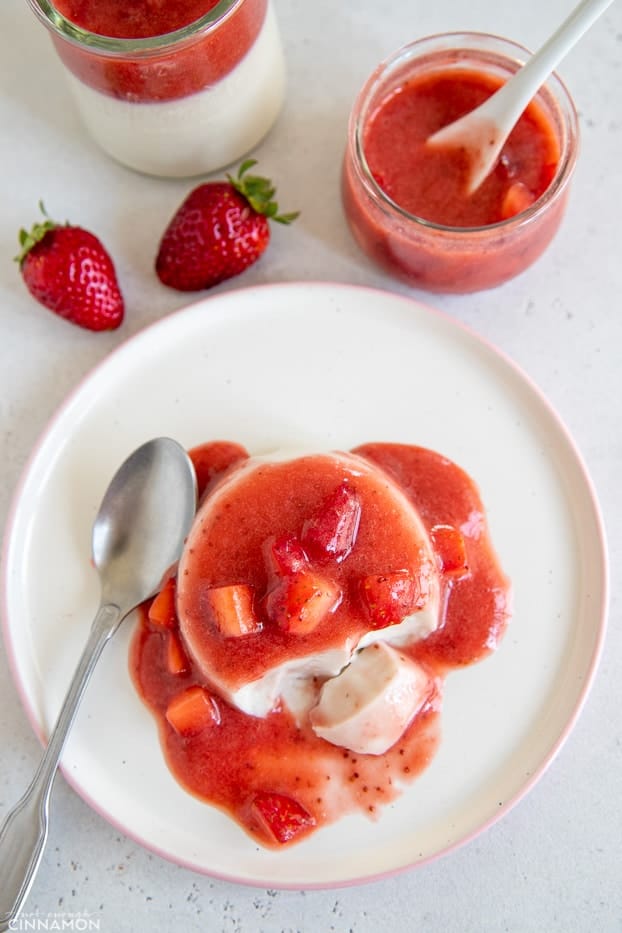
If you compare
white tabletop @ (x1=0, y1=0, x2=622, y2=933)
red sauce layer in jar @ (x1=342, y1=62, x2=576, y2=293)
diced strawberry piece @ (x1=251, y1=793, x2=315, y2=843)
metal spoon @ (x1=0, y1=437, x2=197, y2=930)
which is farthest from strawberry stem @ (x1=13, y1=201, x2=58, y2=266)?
diced strawberry piece @ (x1=251, y1=793, x2=315, y2=843)

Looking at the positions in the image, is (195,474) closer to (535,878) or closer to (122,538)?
(122,538)

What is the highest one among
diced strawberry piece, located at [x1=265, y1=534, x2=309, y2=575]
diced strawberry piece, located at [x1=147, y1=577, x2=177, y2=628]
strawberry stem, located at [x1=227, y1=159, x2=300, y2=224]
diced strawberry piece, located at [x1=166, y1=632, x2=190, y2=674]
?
strawberry stem, located at [x1=227, y1=159, x2=300, y2=224]

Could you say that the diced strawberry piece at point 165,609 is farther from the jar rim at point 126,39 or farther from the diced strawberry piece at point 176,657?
the jar rim at point 126,39

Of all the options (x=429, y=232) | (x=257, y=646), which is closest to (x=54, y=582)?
(x=257, y=646)

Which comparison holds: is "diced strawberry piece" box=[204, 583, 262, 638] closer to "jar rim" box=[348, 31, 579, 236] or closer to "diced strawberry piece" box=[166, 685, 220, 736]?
"diced strawberry piece" box=[166, 685, 220, 736]

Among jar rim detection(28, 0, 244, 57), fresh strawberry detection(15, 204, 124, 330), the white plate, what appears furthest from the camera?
fresh strawberry detection(15, 204, 124, 330)
